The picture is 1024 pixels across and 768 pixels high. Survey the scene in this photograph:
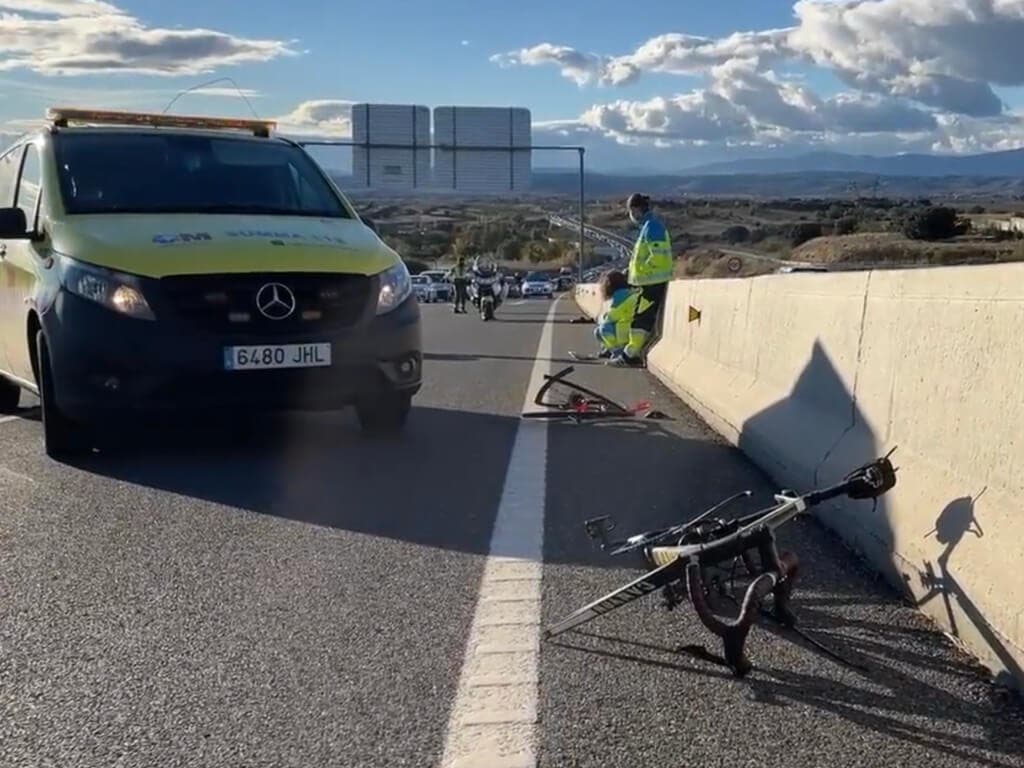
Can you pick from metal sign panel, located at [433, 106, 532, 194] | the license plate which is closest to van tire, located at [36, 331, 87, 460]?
the license plate

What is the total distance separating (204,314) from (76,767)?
4.29 metres

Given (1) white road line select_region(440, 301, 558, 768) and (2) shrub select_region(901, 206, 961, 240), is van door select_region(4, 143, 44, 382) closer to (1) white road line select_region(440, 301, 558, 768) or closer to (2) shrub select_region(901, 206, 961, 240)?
(1) white road line select_region(440, 301, 558, 768)

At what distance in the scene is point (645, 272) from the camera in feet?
47.6

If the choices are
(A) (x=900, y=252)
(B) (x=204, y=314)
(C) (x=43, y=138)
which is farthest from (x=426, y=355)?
(A) (x=900, y=252)

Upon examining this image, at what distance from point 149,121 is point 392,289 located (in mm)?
2618

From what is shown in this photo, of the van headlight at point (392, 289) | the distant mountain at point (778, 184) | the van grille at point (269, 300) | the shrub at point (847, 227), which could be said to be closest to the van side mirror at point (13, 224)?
the van grille at point (269, 300)

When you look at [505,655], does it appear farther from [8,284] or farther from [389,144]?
[389,144]

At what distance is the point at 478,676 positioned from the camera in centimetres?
380

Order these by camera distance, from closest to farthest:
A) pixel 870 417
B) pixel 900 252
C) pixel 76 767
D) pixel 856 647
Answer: pixel 76 767
pixel 856 647
pixel 870 417
pixel 900 252

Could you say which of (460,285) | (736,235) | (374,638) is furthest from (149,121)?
(736,235)

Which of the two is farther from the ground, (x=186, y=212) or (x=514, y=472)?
(x=186, y=212)

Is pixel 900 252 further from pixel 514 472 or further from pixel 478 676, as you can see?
pixel 478 676

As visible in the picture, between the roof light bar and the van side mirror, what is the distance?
4.00ft

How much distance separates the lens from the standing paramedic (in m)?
14.0
